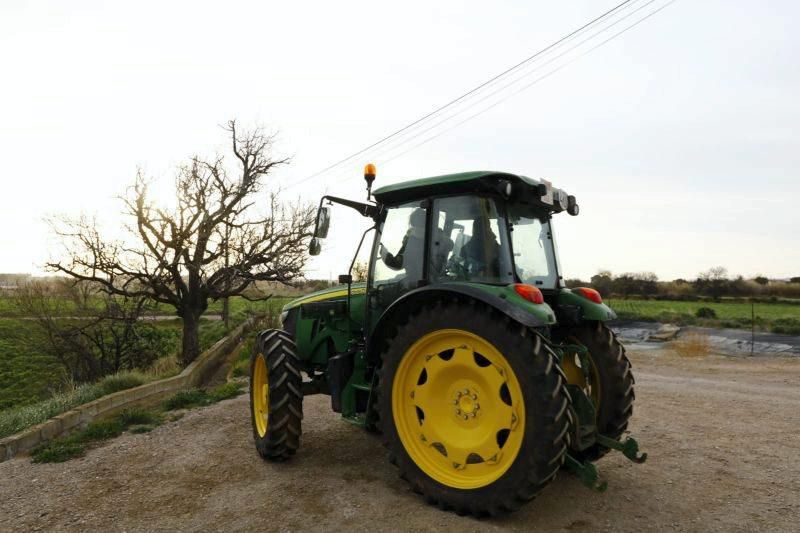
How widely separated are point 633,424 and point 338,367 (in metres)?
3.71

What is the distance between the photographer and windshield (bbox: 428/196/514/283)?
12.8 feet

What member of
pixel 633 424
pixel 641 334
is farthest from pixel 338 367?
pixel 641 334

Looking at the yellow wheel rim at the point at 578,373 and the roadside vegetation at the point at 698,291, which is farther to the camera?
the roadside vegetation at the point at 698,291

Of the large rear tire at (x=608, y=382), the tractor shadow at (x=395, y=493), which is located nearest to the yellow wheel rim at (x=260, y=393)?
the tractor shadow at (x=395, y=493)

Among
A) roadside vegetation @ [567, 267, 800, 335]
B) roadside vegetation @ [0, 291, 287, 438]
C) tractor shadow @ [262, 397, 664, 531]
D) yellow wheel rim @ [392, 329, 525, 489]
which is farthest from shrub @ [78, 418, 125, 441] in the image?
roadside vegetation @ [567, 267, 800, 335]

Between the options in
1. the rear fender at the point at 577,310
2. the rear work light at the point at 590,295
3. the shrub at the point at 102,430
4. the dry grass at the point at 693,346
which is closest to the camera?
the rear fender at the point at 577,310

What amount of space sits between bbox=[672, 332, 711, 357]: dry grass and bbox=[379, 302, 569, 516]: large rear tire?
13.0 m

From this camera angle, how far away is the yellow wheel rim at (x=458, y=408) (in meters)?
3.41

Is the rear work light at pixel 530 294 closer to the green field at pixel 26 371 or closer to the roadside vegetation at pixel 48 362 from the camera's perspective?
the roadside vegetation at pixel 48 362

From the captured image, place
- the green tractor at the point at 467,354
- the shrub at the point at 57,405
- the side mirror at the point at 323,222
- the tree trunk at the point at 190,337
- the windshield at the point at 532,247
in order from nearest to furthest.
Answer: the green tractor at the point at 467,354, the windshield at the point at 532,247, the side mirror at the point at 323,222, the shrub at the point at 57,405, the tree trunk at the point at 190,337

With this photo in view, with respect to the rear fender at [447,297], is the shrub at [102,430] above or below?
below

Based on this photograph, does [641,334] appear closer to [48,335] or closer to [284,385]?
[284,385]

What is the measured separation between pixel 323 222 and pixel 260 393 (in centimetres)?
202

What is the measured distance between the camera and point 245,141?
56.0 ft
